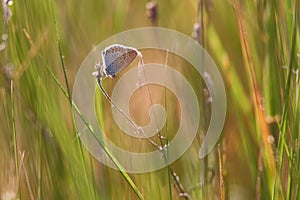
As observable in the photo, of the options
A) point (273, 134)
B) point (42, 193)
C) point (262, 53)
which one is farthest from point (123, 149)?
point (262, 53)

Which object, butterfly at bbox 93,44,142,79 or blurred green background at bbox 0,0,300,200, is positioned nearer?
butterfly at bbox 93,44,142,79

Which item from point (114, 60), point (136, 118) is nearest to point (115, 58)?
point (114, 60)

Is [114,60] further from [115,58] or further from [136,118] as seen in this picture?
[136,118]

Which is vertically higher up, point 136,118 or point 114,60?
point 114,60

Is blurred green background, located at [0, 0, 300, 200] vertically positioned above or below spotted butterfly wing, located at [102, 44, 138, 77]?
below

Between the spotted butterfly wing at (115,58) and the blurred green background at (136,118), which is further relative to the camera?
the blurred green background at (136,118)
